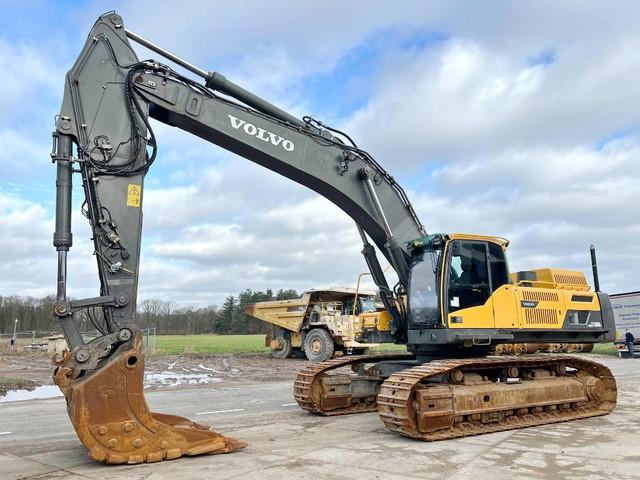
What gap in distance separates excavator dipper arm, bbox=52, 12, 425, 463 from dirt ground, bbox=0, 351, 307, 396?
29.0 ft

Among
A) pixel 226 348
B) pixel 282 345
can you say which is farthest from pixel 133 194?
pixel 226 348

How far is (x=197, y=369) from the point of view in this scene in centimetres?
2055

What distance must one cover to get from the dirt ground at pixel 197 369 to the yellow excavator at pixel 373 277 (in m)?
7.31

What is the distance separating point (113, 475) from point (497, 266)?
620cm

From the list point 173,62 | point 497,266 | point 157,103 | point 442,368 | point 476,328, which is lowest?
point 442,368

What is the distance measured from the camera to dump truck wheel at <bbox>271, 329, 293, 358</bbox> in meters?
25.0

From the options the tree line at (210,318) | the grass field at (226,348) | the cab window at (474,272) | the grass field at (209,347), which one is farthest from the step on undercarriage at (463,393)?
the tree line at (210,318)

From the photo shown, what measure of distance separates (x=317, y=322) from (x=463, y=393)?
1532 cm

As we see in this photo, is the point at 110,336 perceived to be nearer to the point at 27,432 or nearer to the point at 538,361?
the point at 27,432

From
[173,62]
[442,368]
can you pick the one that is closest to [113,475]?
[442,368]

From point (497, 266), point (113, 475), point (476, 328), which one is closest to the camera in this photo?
point (113, 475)

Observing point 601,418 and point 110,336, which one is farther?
point 601,418

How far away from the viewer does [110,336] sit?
6410 millimetres

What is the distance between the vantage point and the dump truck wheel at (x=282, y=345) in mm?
24953
